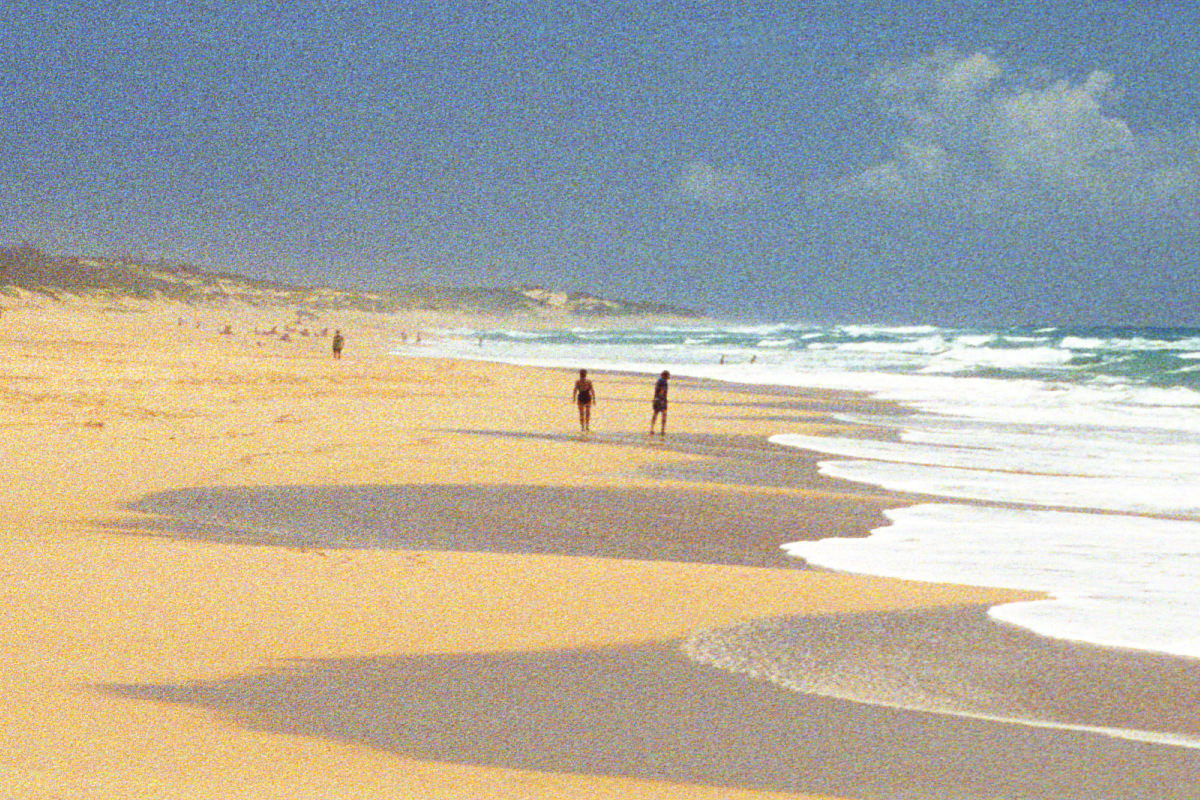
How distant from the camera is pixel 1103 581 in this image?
8.90 m

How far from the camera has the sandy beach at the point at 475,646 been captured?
4781mm

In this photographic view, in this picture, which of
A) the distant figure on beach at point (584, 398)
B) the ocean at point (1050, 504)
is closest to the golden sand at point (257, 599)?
the ocean at point (1050, 504)

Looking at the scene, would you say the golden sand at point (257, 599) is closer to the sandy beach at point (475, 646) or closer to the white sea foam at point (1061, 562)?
the sandy beach at point (475, 646)

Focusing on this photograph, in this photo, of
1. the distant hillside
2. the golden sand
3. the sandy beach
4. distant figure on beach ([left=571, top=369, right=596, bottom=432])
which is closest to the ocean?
the sandy beach

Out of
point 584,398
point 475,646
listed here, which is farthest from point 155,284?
point 475,646

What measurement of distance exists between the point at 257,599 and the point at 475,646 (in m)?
1.45

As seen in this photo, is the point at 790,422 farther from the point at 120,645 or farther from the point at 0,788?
the point at 0,788

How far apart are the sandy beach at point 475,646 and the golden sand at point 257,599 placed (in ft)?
0.08

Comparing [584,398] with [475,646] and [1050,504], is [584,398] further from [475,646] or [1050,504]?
[475,646]

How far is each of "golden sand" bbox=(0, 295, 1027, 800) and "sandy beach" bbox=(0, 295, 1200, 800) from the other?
0.9 inches

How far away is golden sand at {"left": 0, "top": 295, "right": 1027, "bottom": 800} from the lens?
465 cm

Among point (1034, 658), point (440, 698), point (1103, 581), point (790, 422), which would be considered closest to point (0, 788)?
point (440, 698)

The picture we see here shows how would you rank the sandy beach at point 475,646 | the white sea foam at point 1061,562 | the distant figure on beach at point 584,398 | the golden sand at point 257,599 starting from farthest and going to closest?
the distant figure on beach at point 584,398, the white sea foam at point 1061,562, the sandy beach at point 475,646, the golden sand at point 257,599

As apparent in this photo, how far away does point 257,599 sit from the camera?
743 cm
